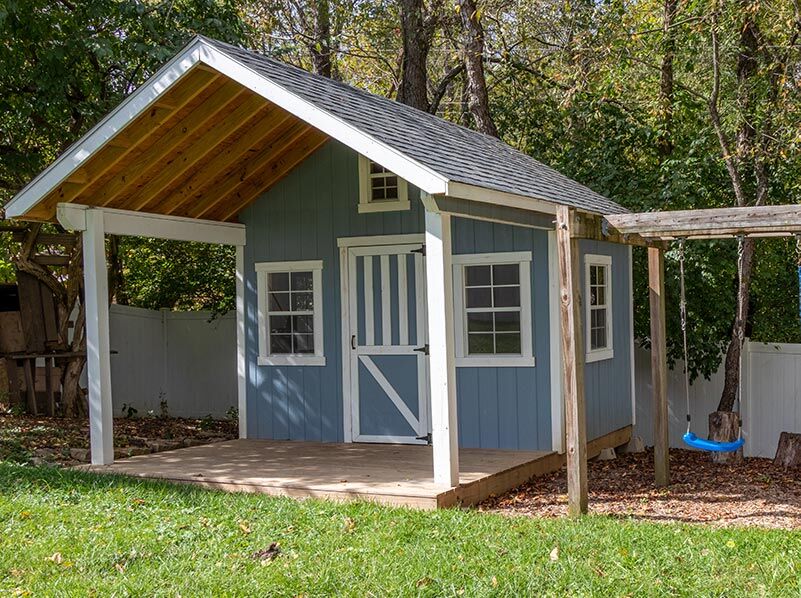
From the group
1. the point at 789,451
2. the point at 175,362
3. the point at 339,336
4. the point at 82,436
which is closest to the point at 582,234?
the point at 339,336

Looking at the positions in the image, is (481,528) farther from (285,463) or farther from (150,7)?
(150,7)

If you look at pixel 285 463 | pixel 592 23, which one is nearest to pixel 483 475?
pixel 285 463

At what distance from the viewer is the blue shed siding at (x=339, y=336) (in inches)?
357

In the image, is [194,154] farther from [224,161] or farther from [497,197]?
[497,197]

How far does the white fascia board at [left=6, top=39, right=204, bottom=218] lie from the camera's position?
732cm

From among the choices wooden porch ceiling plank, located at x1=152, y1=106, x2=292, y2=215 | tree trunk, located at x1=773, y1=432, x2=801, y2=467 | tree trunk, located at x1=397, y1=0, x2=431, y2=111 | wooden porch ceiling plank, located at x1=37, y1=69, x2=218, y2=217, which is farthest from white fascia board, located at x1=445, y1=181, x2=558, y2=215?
tree trunk, located at x1=397, y1=0, x2=431, y2=111

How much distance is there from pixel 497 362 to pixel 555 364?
1.96ft

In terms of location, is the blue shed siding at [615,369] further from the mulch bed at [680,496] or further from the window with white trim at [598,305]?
the mulch bed at [680,496]

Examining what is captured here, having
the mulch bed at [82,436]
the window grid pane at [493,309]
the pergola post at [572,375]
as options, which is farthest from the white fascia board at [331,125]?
the mulch bed at [82,436]

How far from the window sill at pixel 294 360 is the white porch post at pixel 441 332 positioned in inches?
126

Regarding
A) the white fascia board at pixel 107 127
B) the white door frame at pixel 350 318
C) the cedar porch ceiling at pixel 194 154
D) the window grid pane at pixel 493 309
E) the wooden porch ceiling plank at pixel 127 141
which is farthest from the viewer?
the white door frame at pixel 350 318

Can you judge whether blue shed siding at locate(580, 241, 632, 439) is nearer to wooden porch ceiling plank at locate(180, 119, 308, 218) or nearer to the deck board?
the deck board

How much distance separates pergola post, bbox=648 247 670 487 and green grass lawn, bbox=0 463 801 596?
1927mm

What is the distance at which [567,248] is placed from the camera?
6723 millimetres
